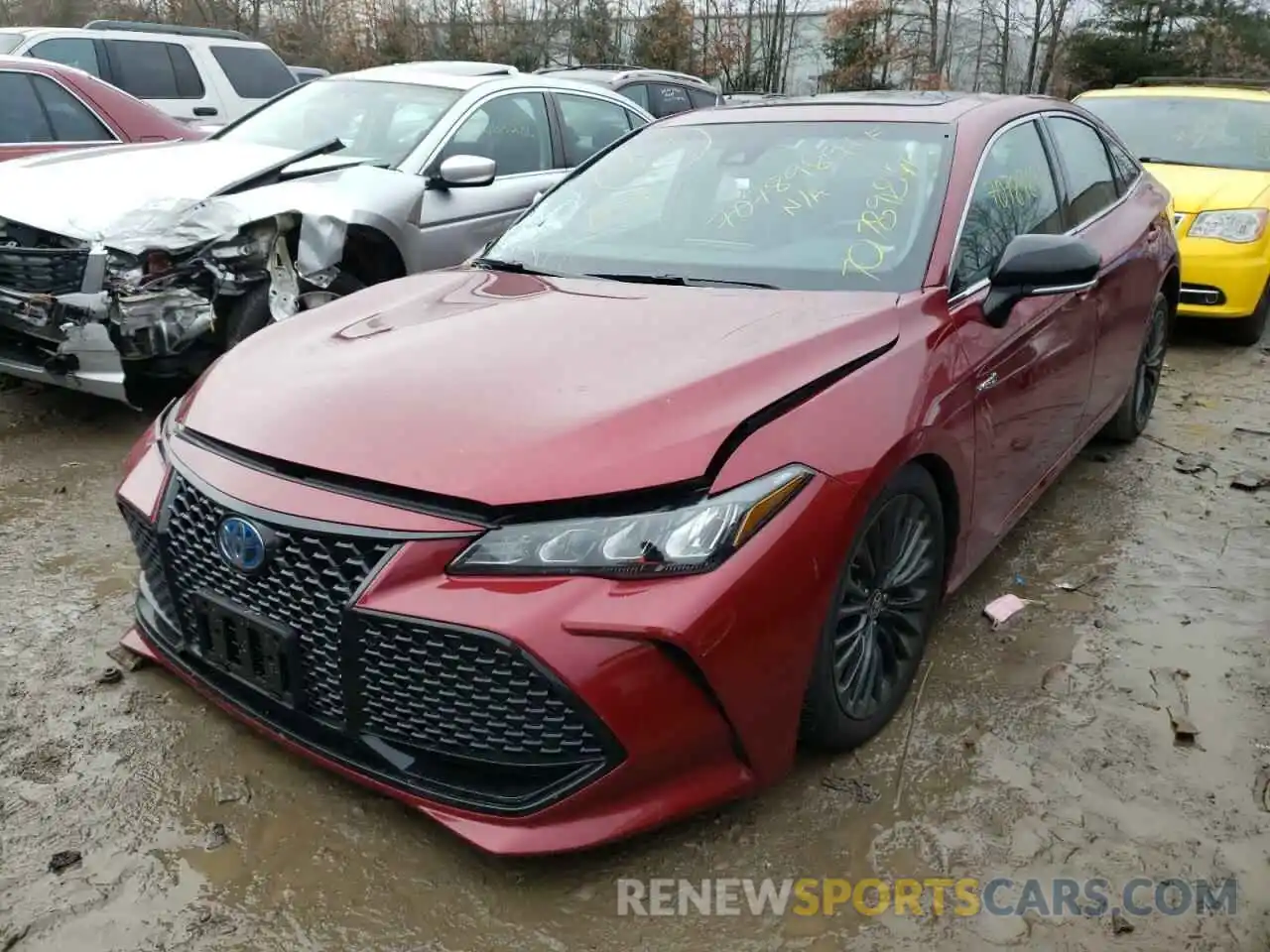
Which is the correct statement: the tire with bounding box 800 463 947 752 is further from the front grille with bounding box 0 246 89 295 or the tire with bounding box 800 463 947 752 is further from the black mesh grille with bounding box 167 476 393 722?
the front grille with bounding box 0 246 89 295

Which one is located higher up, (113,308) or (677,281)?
(677,281)

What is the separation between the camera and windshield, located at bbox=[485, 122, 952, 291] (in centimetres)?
281

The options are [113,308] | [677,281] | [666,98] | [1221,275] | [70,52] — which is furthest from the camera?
[666,98]

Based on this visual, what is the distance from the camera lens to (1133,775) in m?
2.51

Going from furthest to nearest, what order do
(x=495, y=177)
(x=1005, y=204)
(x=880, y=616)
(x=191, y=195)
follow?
(x=495, y=177), (x=191, y=195), (x=1005, y=204), (x=880, y=616)

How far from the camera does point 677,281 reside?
284 cm

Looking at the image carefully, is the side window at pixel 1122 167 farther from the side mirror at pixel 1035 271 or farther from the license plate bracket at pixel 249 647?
the license plate bracket at pixel 249 647

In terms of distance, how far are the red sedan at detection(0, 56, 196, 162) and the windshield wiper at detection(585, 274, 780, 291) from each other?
187 inches

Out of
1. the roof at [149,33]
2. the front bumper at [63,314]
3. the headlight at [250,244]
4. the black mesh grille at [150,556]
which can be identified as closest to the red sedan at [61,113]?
the front bumper at [63,314]

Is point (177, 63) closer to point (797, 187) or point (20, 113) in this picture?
point (20, 113)

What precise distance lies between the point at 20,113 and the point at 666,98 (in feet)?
22.0

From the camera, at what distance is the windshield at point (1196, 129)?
670 cm

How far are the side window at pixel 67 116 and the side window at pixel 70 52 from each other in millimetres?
3147

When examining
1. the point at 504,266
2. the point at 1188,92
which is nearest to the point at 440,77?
the point at 504,266
